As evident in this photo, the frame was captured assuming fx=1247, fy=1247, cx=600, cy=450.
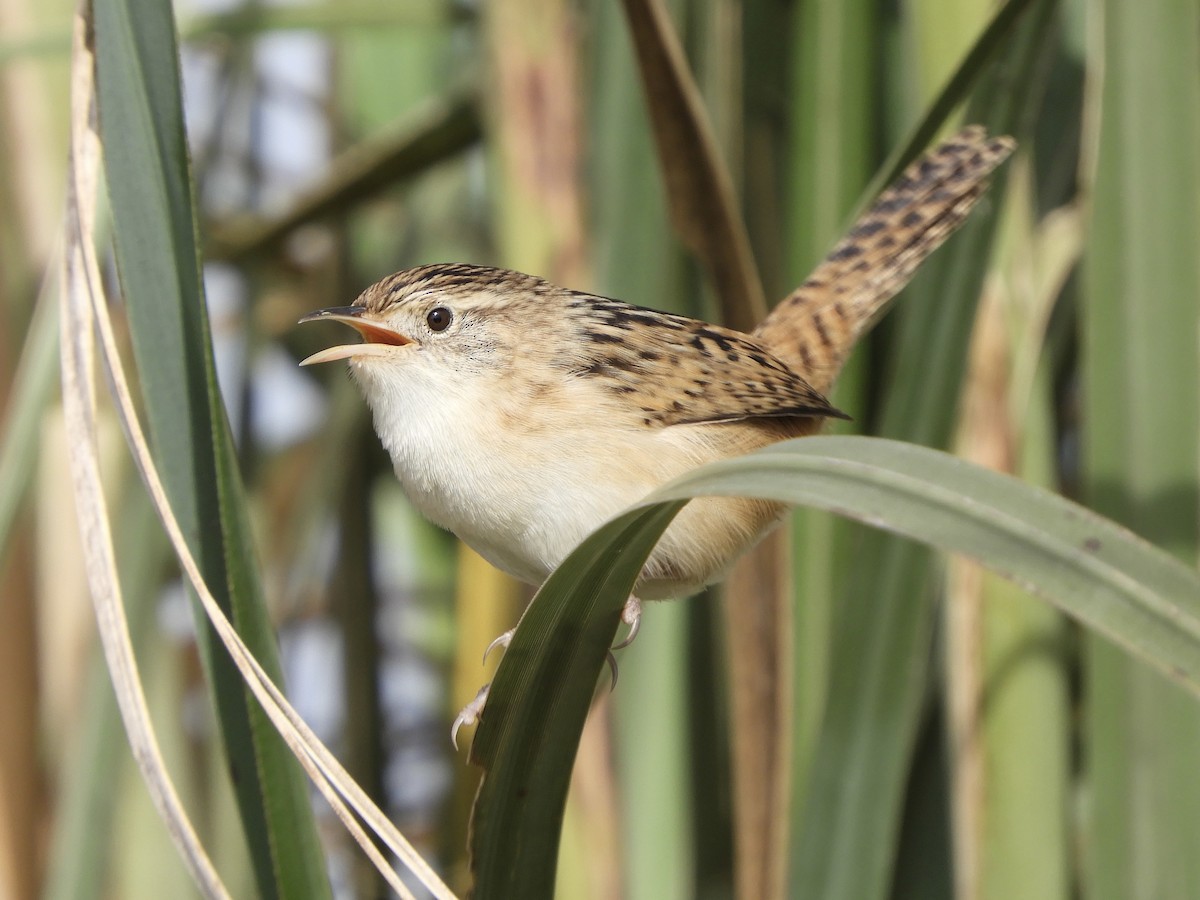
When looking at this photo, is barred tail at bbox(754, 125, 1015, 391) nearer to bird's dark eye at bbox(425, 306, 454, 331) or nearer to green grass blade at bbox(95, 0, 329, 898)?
bird's dark eye at bbox(425, 306, 454, 331)

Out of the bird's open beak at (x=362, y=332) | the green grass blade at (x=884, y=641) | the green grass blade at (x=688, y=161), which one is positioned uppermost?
the green grass blade at (x=688, y=161)

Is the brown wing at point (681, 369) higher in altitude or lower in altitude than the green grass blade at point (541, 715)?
higher

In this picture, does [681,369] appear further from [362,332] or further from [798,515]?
[362,332]

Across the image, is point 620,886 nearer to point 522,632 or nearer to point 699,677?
point 699,677

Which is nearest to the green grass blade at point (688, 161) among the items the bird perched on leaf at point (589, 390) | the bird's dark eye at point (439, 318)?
the bird perched on leaf at point (589, 390)

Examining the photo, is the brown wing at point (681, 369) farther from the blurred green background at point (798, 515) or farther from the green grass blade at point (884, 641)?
the green grass blade at point (884, 641)

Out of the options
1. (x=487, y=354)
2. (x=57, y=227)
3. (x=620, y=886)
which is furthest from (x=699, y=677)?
(x=57, y=227)

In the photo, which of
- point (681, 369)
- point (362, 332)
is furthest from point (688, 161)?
point (362, 332)
